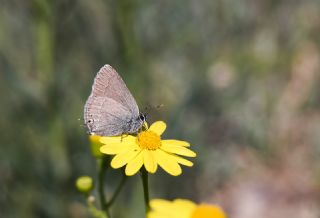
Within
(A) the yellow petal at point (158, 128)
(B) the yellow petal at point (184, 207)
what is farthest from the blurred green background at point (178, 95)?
(B) the yellow petal at point (184, 207)

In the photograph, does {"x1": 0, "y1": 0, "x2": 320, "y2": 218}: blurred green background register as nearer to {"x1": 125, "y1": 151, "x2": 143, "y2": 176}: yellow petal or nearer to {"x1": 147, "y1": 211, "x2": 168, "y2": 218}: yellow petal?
{"x1": 125, "y1": 151, "x2": 143, "y2": 176}: yellow petal

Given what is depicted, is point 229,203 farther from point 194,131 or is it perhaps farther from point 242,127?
point 194,131

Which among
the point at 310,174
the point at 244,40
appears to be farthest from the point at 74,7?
the point at 310,174

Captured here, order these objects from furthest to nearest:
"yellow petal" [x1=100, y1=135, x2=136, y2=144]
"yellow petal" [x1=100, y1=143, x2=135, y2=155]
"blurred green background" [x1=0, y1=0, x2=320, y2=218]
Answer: "blurred green background" [x1=0, y1=0, x2=320, y2=218], "yellow petal" [x1=100, y1=135, x2=136, y2=144], "yellow petal" [x1=100, y1=143, x2=135, y2=155]

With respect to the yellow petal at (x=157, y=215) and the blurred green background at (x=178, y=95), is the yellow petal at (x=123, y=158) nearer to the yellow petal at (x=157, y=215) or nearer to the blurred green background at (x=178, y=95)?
the yellow petal at (x=157, y=215)

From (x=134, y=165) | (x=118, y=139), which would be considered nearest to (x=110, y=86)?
(x=118, y=139)

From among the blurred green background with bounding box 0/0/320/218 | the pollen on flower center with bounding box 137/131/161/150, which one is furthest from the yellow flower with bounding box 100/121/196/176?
the blurred green background with bounding box 0/0/320/218
